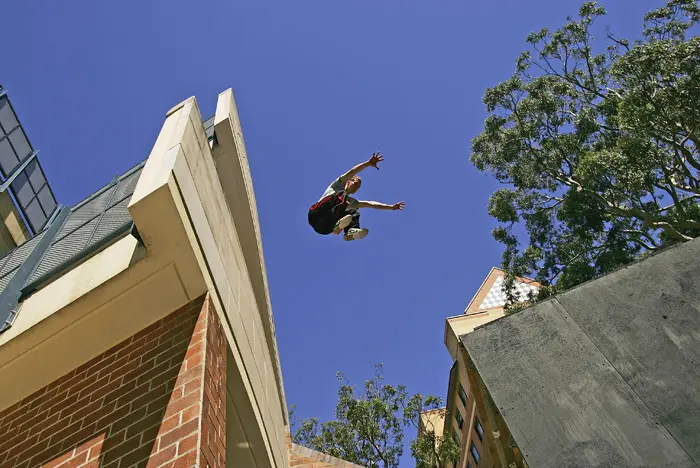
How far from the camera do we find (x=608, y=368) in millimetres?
4047

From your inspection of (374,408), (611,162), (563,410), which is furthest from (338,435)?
(563,410)

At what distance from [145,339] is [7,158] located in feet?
30.7

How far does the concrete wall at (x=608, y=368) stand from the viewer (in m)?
3.59

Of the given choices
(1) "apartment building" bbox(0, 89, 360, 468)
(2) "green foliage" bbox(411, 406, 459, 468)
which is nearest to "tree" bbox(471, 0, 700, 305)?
(2) "green foliage" bbox(411, 406, 459, 468)

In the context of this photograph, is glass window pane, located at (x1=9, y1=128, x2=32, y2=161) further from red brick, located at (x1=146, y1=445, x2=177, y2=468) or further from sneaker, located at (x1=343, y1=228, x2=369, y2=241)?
red brick, located at (x1=146, y1=445, x2=177, y2=468)

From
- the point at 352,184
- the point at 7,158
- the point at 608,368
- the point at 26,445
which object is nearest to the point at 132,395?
the point at 26,445

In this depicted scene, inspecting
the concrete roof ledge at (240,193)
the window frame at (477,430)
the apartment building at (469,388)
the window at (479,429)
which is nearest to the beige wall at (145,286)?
the concrete roof ledge at (240,193)

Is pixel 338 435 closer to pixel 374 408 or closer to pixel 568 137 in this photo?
pixel 374 408

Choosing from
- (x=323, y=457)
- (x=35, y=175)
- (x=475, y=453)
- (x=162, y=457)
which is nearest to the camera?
(x=162, y=457)

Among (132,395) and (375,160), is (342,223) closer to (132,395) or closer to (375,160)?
(375,160)

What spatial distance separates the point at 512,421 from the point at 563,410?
378 mm

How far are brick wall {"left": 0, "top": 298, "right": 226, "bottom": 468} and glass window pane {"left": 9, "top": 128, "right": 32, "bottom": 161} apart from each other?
379 inches

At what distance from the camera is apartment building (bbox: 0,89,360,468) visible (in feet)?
9.92

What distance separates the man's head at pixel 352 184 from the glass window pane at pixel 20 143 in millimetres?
7810
